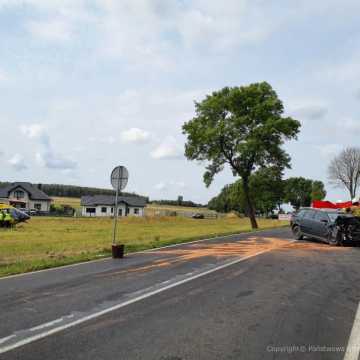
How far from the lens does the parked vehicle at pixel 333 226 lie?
1670 centimetres

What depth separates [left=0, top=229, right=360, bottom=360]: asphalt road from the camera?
4520 millimetres

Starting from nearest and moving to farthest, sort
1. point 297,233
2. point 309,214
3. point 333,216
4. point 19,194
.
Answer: point 333,216, point 309,214, point 297,233, point 19,194

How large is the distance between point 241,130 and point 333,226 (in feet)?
61.4

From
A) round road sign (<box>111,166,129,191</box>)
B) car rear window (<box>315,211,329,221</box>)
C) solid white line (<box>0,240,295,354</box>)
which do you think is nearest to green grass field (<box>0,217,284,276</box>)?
round road sign (<box>111,166,129,191</box>)

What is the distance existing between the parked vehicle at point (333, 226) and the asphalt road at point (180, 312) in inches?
256

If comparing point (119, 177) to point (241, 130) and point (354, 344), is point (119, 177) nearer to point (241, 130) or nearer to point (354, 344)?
point (354, 344)

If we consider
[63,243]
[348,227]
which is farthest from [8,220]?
[348,227]

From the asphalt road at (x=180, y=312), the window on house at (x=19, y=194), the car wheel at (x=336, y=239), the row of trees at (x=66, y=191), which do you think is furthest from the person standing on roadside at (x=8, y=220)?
the row of trees at (x=66, y=191)

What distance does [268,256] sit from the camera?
12695 mm

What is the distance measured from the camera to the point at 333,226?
664 inches

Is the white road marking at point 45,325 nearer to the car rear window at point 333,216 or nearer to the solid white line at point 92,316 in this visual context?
the solid white line at point 92,316

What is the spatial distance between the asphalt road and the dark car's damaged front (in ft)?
21.3

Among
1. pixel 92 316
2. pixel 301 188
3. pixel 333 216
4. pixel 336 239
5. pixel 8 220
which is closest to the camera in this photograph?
pixel 92 316

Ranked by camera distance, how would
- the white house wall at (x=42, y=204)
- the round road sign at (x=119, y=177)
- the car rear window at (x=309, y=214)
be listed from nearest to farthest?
the round road sign at (x=119, y=177)
the car rear window at (x=309, y=214)
the white house wall at (x=42, y=204)
